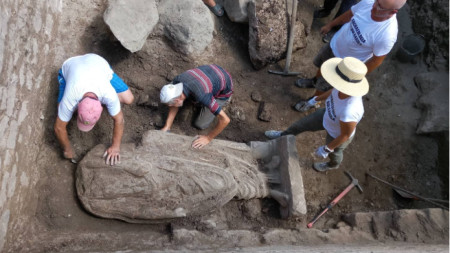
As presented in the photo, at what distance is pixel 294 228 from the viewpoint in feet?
10.8

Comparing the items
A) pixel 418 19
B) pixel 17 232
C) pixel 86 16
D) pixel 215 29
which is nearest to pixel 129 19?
pixel 86 16

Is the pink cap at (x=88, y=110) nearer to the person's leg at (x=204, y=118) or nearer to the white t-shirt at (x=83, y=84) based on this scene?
the white t-shirt at (x=83, y=84)

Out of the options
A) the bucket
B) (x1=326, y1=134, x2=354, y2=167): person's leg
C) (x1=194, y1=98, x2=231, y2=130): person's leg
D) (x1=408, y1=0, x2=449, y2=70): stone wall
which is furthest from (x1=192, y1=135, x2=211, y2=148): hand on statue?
(x1=408, y1=0, x2=449, y2=70): stone wall

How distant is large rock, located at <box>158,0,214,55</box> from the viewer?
13.4ft

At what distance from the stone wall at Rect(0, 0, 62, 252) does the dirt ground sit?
16 cm

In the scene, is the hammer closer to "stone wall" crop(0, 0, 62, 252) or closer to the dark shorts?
the dark shorts

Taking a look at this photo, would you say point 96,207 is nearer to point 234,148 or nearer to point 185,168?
point 185,168

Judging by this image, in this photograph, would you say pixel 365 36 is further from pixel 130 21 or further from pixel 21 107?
pixel 21 107

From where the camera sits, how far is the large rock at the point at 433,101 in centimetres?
444

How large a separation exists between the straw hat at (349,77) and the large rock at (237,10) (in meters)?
1.93

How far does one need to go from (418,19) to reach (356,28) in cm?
251

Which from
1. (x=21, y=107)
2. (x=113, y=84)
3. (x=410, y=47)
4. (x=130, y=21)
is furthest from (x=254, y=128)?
(x=410, y=47)

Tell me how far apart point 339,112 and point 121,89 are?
2150mm

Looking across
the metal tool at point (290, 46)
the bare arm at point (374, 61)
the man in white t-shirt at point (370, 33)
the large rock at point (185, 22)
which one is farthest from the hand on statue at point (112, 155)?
the bare arm at point (374, 61)
